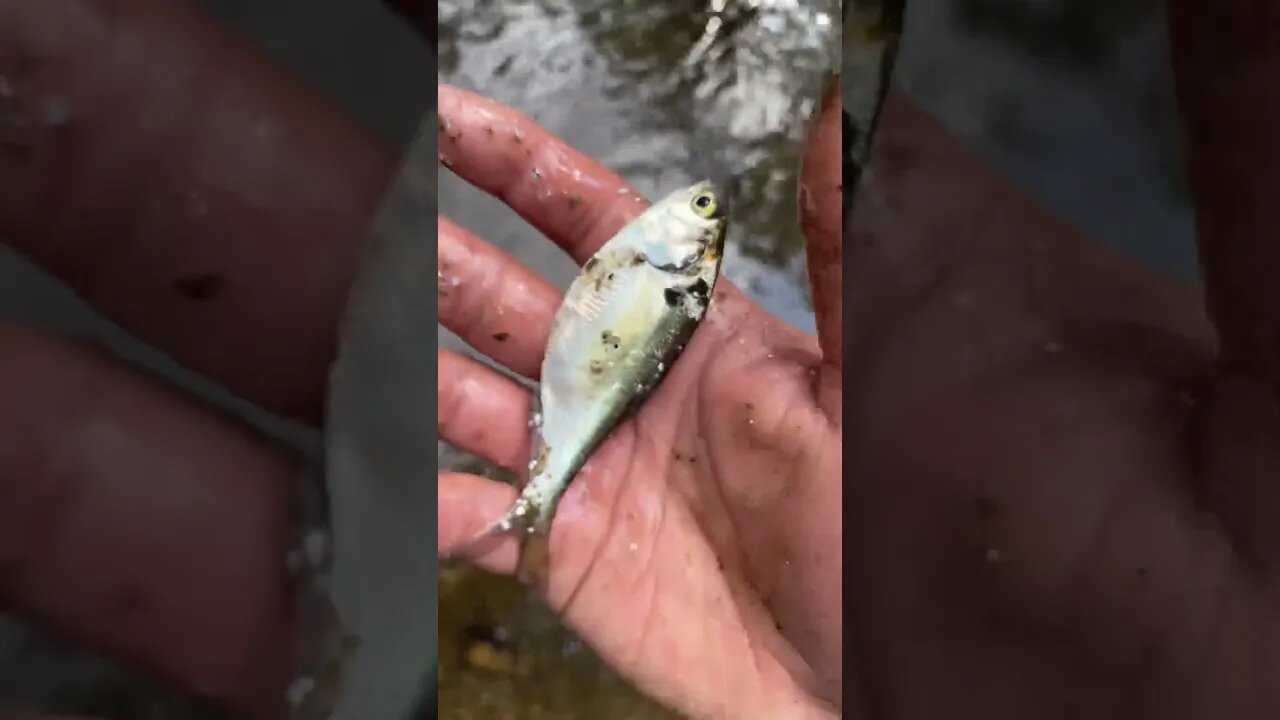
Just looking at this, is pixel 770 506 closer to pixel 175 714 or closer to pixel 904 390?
pixel 904 390

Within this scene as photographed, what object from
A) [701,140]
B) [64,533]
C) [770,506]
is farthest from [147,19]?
[701,140]

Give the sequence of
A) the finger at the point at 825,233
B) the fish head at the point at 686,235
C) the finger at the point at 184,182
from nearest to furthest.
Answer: the finger at the point at 184,182 < the finger at the point at 825,233 < the fish head at the point at 686,235

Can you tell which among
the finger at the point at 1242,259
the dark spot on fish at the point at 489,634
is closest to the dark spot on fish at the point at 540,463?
the dark spot on fish at the point at 489,634

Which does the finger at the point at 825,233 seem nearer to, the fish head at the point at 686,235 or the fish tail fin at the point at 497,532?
the fish head at the point at 686,235

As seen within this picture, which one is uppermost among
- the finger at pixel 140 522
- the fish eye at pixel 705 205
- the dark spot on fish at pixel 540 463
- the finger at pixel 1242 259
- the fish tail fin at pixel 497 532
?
the finger at pixel 1242 259

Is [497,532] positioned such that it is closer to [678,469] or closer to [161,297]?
[678,469]

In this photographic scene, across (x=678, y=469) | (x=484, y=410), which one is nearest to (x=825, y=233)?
→ (x=678, y=469)
